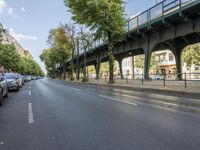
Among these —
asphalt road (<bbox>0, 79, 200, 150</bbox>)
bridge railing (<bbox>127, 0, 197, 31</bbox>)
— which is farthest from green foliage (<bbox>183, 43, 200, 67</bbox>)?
asphalt road (<bbox>0, 79, 200, 150</bbox>)

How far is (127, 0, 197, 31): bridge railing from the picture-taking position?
25844 millimetres

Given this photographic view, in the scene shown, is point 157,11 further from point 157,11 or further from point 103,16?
point 103,16

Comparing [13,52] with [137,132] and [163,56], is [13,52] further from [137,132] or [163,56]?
[137,132]

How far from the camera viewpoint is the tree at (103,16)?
110 feet

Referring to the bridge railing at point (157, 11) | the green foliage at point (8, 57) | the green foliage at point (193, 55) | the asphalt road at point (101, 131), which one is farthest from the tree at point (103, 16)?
the green foliage at point (8, 57)

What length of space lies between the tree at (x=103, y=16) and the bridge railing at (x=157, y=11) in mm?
1657

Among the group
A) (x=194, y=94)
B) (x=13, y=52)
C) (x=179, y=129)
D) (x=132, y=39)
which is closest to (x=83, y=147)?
(x=179, y=129)

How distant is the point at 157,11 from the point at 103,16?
21.8ft

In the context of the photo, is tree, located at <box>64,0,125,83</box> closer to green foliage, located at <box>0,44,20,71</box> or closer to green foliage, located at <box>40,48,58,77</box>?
green foliage, located at <box>0,44,20,71</box>

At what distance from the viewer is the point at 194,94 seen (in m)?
17.0

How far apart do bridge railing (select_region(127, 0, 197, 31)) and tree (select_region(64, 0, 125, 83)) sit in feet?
5.44

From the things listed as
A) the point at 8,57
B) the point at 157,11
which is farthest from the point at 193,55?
the point at 8,57

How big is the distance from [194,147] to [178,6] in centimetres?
2184

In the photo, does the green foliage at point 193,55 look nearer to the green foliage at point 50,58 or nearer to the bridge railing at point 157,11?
the bridge railing at point 157,11
